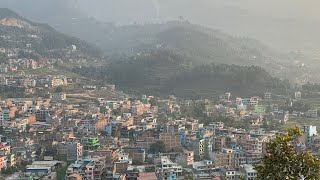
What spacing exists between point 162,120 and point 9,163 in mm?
6364

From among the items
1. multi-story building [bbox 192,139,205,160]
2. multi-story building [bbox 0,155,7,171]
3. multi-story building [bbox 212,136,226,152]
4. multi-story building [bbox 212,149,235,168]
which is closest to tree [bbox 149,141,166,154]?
multi-story building [bbox 192,139,205,160]

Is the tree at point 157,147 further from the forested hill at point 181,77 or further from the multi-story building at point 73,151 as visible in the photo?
the forested hill at point 181,77

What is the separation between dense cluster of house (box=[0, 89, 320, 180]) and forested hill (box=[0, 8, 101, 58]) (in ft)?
58.8

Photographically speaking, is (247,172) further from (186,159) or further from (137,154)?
(137,154)

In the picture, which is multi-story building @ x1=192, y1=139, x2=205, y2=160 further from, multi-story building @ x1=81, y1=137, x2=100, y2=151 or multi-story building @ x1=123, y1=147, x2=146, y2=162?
multi-story building @ x1=81, y1=137, x2=100, y2=151

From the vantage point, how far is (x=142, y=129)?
50.6ft

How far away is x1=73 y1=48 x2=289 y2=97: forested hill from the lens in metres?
25.7

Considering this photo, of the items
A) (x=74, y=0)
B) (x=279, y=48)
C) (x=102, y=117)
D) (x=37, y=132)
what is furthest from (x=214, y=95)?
(x=74, y=0)

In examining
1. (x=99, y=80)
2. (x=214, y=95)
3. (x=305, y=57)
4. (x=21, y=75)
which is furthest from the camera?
(x=305, y=57)

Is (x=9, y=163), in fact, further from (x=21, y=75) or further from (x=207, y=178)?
(x=21, y=75)

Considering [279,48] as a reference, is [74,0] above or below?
above

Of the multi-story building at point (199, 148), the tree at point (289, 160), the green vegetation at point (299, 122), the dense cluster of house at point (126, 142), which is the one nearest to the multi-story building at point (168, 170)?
the dense cluster of house at point (126, 142)

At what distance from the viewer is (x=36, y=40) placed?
39.7 meters

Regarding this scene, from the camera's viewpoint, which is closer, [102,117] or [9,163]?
[9,163]
